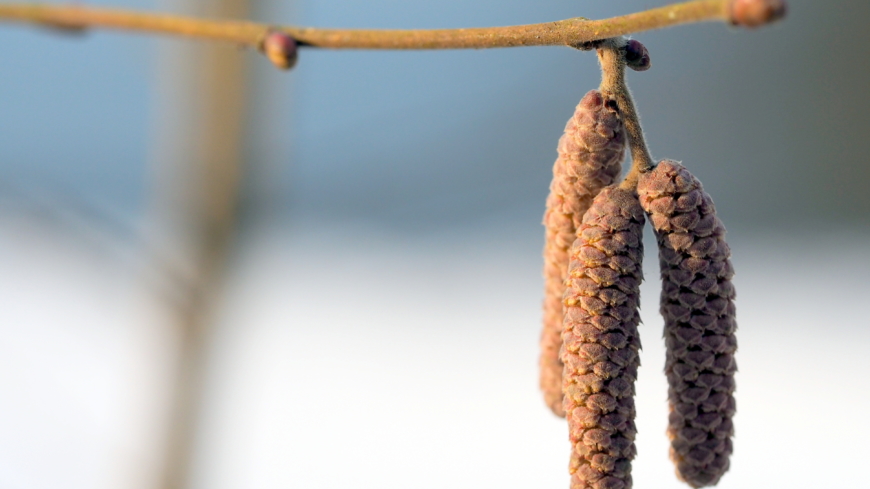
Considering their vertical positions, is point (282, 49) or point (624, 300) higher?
point (282, 49)

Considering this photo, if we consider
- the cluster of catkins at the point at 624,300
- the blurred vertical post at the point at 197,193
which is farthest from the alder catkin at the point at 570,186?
the blurred vertical post at the point at 197,193

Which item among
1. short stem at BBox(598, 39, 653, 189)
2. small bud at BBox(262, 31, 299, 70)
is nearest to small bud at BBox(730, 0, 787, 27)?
short stem at BBox(598, 39, 653, 189)

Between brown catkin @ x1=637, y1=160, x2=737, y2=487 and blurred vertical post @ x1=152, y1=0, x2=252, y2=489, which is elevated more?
blurred vertical post @ x1=152, y1=0, x2=252, y2=489

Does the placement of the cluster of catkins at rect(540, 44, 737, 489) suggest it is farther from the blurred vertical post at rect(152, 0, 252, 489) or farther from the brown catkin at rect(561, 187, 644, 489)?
the blurred vertical post at rect(152, 0, 252, 489)

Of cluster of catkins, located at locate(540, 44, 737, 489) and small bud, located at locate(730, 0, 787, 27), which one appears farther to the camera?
cluster of catkins, located at locate(540, 44, 737, 489)

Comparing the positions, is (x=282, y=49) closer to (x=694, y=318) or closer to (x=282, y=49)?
(x=282, y=49)

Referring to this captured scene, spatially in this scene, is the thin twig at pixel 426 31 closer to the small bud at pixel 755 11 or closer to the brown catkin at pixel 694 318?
the small bud at pixel 755 11

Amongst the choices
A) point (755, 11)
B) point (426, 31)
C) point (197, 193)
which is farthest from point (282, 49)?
point (197, 193)
